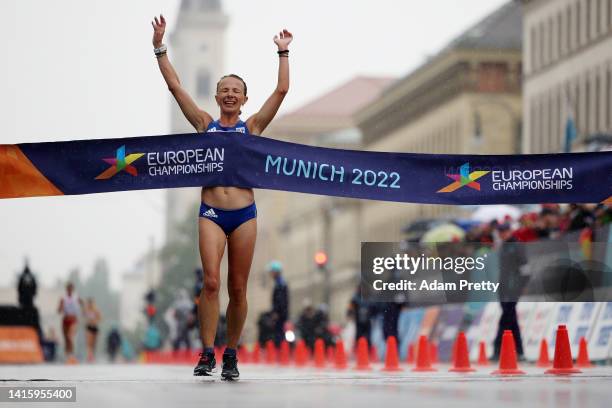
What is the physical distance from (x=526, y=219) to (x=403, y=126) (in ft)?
250

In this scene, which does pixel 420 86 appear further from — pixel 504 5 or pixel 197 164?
pixel 197 164

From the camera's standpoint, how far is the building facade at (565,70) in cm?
6600

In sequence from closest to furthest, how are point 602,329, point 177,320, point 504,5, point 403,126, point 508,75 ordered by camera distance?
1. point 602,329
2. point 177,320
3. point 508,75
4. point 504,5
5. point 403,126

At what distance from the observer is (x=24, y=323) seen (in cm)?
4938

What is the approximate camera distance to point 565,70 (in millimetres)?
71438

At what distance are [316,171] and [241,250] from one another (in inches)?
99.7

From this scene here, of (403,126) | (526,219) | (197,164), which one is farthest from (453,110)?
(197,164)

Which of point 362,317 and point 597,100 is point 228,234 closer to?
point 362,317

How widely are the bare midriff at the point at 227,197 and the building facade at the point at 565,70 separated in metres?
48.0

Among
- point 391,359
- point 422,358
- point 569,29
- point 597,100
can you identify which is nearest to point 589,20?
point 569,29

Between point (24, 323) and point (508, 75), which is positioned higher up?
point (508, 75)

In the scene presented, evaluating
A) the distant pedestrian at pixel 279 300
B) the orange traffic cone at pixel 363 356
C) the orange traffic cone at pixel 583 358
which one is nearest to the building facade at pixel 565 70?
the distant pedestrian at pixel 279 300

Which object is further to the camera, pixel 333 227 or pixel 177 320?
pixel 333 227

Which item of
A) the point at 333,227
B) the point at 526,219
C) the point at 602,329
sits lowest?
the point at 602,329
